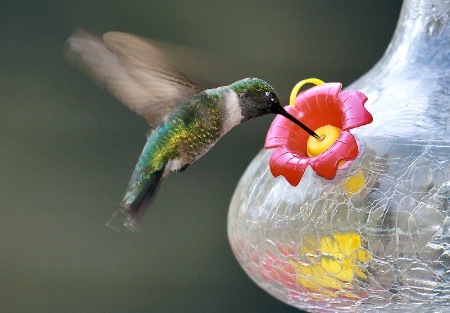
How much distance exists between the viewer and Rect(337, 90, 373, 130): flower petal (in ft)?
4.80

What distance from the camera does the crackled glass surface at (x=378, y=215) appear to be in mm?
1384

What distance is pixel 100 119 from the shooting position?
321cm

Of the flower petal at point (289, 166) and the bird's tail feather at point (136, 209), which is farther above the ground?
the flower petal at point (289, 166)

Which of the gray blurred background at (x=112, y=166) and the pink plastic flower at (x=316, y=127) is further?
the gray blurred background at (x=112, y=166)

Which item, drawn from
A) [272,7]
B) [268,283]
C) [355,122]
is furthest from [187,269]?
[355,122]

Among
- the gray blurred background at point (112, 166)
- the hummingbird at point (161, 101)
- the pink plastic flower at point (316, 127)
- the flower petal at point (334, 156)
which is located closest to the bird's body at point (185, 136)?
the hummingbird at point (161, 101)

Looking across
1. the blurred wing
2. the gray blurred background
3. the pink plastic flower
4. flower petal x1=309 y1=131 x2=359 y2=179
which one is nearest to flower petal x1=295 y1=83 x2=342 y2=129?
the pink plastic flower

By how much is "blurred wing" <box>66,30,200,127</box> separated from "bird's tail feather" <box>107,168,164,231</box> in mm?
153

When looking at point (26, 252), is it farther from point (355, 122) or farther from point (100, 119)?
point (355, 122)

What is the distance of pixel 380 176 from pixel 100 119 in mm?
1943

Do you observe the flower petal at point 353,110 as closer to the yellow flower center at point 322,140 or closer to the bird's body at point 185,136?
the yellow flower center at point 322,140

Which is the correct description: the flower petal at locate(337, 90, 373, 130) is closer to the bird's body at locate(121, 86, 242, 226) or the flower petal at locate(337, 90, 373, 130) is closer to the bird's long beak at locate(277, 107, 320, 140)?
the bird's long beak at locate(277, 107, 320, 140)

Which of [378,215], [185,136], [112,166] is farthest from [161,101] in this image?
[112,166]

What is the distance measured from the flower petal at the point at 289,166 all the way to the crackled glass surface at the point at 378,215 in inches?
1.4
